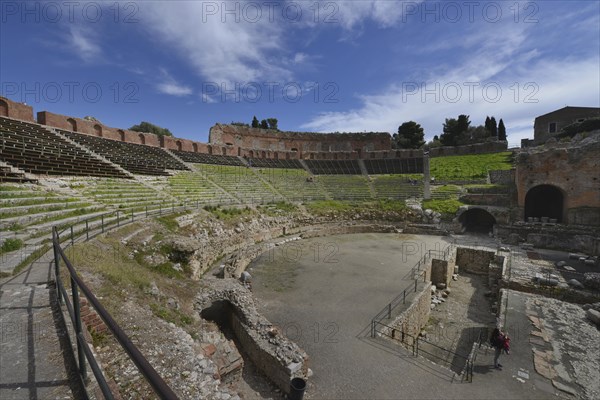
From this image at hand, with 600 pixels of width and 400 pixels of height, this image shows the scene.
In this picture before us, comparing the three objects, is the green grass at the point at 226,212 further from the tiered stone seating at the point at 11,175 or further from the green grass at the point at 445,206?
the green grass at the point at 445,206

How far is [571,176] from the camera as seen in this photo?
20.5m

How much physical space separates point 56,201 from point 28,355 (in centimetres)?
1191

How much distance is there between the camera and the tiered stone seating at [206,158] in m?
31.4

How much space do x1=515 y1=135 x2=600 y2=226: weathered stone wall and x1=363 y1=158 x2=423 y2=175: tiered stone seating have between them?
14530mm

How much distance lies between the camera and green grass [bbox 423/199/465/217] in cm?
2430

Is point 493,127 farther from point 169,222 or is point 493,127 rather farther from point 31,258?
point 31,258

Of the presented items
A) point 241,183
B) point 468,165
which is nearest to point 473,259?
Result: point 468,165

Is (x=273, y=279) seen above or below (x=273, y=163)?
below

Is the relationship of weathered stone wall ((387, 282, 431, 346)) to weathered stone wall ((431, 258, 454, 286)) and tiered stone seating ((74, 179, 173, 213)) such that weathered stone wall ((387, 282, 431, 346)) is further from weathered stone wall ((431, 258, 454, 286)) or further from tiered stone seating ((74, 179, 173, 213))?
tiered stone seating ((74, 179, 173, 213))

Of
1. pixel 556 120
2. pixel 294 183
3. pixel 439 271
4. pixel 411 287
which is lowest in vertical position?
pixel 439 271

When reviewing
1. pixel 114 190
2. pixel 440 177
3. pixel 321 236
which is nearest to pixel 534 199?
pixel 440 177

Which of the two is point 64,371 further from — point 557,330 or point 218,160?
point 218,160

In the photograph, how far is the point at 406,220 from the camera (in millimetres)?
25406

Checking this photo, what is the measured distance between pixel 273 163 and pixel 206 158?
32.4ft
